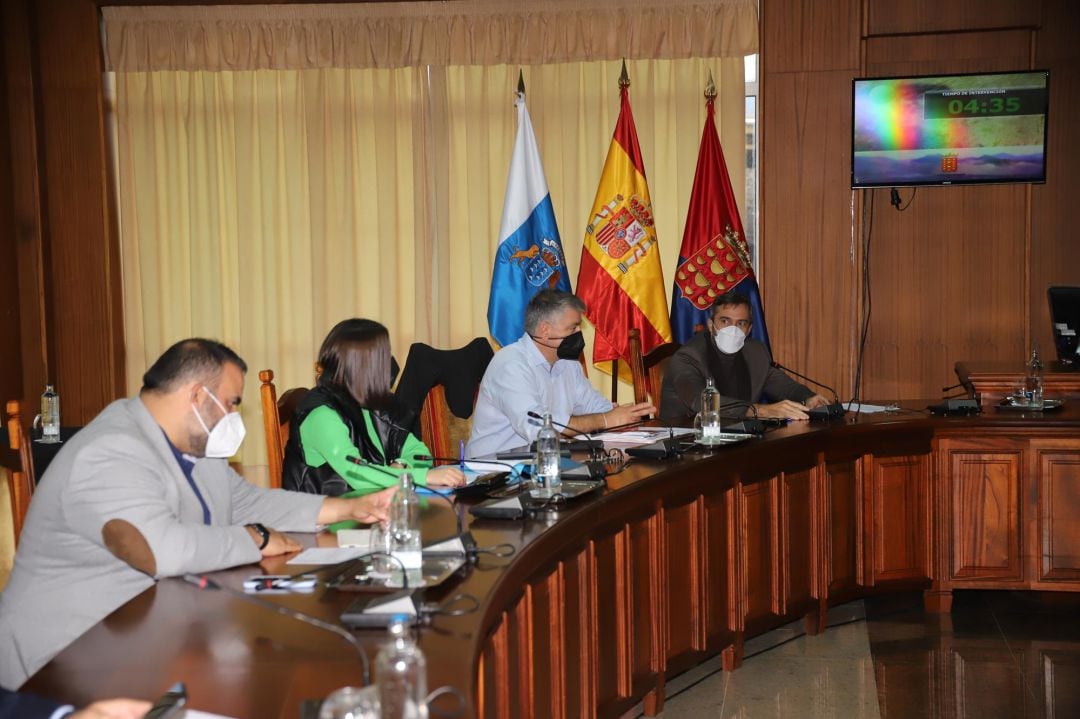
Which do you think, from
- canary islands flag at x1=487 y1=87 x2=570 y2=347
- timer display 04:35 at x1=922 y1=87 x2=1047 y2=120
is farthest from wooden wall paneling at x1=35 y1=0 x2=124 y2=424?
timer display 04:35 at x1=922 y1=87 x2=1047 y2=120

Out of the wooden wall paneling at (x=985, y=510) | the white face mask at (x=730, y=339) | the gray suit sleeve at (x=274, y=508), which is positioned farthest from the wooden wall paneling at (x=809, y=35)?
the gray suit sleeve at (x=274, y=508)

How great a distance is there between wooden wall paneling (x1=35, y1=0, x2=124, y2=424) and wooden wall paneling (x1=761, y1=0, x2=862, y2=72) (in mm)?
3936

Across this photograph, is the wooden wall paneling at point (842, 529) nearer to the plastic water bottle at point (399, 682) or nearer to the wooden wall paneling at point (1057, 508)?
the wooden wall paneling at point (1057, 508)

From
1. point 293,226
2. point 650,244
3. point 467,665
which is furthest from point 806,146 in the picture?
point 467,665

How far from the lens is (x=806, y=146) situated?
19.8 feet

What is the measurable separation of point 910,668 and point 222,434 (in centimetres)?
254

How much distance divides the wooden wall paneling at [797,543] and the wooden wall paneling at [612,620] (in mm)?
1017

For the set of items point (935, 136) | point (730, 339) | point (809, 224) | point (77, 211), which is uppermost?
point (935, 136)

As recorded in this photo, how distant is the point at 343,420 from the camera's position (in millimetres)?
3094

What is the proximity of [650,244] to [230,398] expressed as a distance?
3712 millimetres

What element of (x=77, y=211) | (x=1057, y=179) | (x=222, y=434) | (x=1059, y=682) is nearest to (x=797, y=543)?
(x=1059, y=682)

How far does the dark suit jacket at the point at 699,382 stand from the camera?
4438 mm

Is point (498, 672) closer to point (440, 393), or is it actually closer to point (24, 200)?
point (440, 393)

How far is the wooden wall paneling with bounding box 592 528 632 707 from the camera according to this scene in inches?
114
